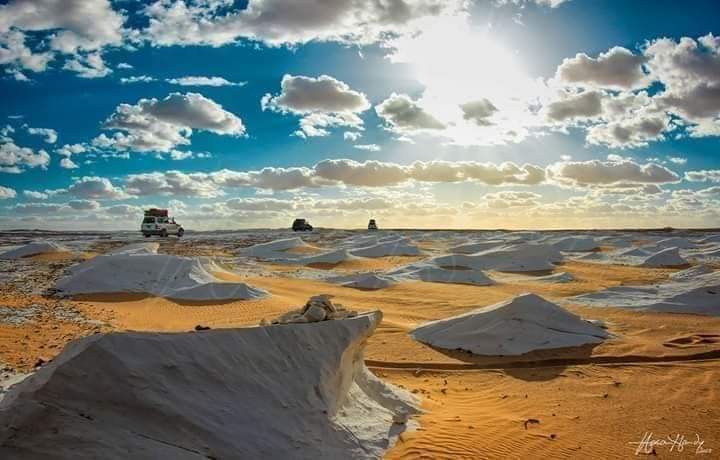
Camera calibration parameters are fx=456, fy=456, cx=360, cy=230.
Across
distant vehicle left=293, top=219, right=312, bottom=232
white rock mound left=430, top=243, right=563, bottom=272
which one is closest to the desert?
white rock mound left=430, top=243, right=563, bottom=272

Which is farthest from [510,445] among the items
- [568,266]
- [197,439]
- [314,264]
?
[568,266]

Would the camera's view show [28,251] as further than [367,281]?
Yes

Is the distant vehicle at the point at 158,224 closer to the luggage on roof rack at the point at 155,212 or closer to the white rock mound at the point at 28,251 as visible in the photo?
the luggage on roof rack at the point at 155,212

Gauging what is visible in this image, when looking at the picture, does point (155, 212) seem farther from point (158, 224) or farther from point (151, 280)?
point (151, 280)

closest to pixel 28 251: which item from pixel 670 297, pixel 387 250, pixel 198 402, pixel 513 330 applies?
pixel 387 250

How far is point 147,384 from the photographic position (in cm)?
482

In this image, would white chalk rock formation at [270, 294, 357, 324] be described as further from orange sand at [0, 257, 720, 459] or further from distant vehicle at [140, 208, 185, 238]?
distant vehicle at [140, 208, 185, 238]

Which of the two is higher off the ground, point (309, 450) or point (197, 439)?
point (197, 439)

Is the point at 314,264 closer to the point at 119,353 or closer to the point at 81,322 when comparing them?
the point at 81,322

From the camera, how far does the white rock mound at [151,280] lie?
779 inches

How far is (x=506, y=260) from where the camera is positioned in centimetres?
3372

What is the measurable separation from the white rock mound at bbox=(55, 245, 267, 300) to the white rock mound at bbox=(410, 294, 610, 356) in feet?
31.9

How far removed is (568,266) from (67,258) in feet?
121

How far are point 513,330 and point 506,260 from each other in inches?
878
